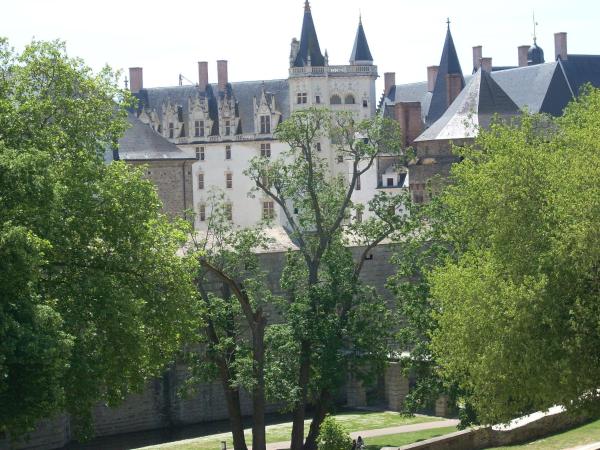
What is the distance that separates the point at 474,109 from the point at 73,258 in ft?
140

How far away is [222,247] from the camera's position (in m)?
34.9

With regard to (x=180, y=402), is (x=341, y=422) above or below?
below

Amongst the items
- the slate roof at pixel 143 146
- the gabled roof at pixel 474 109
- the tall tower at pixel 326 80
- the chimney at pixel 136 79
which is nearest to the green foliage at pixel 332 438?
the gabled roof at pixel 474 109

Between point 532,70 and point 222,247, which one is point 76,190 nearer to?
point 222,247

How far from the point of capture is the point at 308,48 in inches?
3957

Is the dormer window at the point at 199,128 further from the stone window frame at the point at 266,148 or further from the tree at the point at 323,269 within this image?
the tree at the point at 323,269

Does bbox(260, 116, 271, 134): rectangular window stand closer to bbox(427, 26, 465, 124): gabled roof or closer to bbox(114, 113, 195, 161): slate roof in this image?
bbox(427, 26, 465, 124): gabled roof

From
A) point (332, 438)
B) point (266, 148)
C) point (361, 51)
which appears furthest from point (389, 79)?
point (332, 438)

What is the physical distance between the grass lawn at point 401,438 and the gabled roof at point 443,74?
56.6 metres

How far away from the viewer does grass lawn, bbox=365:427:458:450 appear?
3503cm

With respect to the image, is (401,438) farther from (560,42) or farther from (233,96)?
(233,96)

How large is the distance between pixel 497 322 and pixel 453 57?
7468cm

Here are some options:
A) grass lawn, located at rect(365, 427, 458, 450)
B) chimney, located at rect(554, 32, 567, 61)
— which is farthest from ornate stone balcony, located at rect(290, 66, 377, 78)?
grass lawn, located at rect(365, 427, 458, 450)

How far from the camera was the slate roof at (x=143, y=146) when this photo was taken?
70.0 m
